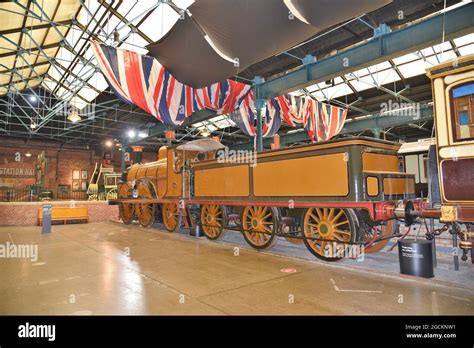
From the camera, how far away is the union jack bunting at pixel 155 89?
7508 mm

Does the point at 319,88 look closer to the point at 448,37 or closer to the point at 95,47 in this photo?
the point at 448,37

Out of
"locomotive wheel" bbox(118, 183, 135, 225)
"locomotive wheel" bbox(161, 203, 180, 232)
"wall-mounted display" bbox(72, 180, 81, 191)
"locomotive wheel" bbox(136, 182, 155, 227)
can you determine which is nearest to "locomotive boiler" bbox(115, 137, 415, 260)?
"locomotive wheel" bbox(161, 203, 180, 232)

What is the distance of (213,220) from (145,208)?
445 centimetres

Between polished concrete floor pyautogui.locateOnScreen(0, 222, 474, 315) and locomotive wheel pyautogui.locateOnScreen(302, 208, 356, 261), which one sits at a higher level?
locomotive wheel pyautogui.locateOnScreen(302, 208, 356, 261)

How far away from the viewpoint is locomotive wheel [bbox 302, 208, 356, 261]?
5004mm

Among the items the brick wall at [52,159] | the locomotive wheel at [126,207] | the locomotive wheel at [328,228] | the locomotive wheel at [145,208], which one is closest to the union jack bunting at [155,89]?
the locomotive wheel at [145,208]

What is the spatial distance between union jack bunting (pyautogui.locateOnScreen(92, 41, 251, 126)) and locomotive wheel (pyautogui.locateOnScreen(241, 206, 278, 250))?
13.4ft

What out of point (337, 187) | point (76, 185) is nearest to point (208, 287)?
point (337, 187)

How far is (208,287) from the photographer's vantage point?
3994 mm

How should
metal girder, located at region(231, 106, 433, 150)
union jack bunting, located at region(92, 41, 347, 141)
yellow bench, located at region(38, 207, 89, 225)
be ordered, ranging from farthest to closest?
1. yellow bench, located at region(38, 207, 89, 225)
2. metal girder, located at region(231, 106, 433, 150)
3. union jack bunting, located at region(92, 41, 347, 141)

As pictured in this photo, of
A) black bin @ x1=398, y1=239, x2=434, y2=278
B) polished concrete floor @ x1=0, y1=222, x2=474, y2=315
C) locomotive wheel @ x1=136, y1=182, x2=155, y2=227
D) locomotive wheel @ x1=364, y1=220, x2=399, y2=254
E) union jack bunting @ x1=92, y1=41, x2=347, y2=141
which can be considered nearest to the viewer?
polished concrete floor @ x1=0, y1=222, x2=474, y2=315

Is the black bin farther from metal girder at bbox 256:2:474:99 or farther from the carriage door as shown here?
metal girder at bbox 256:2:474:99

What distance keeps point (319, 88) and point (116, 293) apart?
12.1 m
